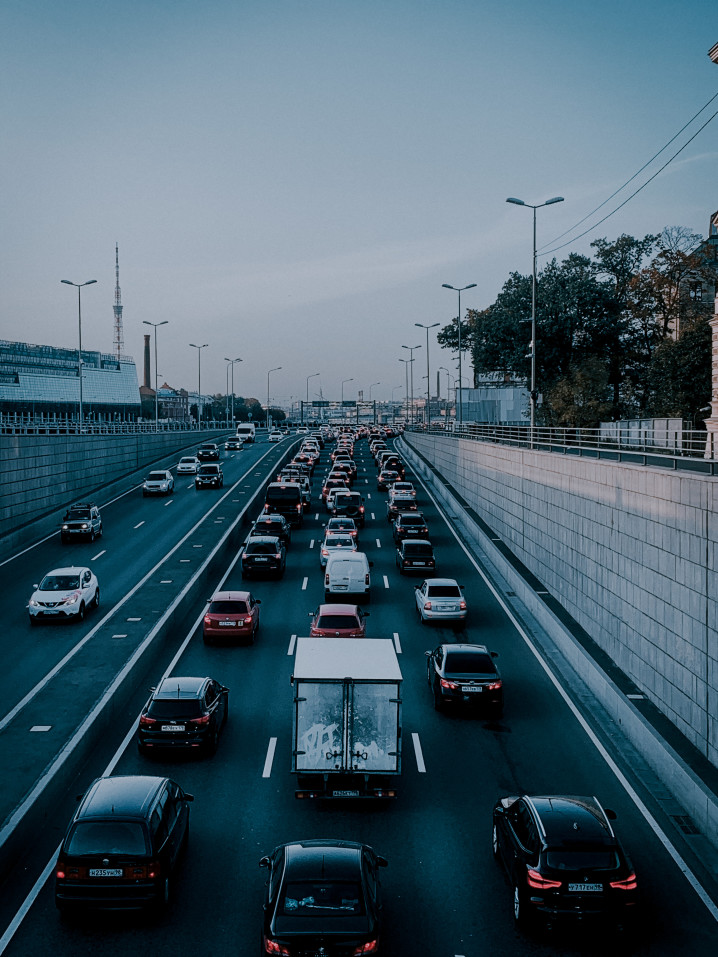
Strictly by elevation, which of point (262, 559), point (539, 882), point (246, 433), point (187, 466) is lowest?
point (539, 882)

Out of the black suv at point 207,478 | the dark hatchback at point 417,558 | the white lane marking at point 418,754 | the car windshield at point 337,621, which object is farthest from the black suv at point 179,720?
the black suv at point 207,478

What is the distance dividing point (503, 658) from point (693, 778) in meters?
10.3

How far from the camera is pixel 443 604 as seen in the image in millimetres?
28469

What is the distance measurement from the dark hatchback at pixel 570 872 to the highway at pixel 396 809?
0.40 m

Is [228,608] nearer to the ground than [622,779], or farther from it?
farther from it

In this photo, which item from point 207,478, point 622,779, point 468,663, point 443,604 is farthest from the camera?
point 207,478

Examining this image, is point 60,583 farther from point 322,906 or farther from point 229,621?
point 322,906

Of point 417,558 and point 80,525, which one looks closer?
point 417,558

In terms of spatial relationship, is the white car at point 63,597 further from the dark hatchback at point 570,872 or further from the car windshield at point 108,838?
the dark hatchback at point 570,872

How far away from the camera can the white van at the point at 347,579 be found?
102 feet

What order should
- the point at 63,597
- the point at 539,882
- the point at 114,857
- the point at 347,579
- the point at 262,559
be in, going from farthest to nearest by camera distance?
the point at 262,559 → the point at 347,579 → the point at 63,597 → the point at 114,857 → the point at 539,882

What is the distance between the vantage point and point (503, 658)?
2538 cm

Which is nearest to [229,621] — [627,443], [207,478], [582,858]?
[582,858]

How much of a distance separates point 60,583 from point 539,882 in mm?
21131
